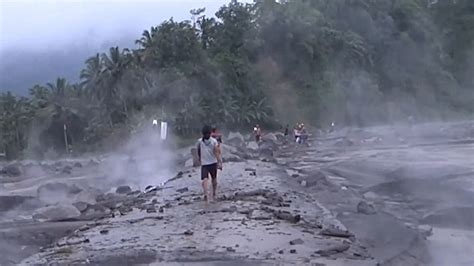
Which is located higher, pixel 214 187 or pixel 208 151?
pixel 208 151

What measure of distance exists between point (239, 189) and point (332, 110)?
46.6 metres

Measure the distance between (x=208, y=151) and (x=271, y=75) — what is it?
48.4 metres

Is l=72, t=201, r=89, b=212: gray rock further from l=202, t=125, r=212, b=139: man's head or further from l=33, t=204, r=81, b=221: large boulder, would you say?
l=202, t=125, r=212, b=139: man's head

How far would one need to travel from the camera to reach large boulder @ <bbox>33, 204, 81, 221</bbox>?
19.0 meters

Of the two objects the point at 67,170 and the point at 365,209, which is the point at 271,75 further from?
the point at 365,209

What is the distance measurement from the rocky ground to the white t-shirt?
2.83 feet

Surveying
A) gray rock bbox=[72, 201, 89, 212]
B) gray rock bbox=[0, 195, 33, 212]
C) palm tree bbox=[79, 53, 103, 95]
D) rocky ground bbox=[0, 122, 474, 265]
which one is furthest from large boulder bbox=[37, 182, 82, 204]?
palm tree bbox=[79, 53, 103, 95]

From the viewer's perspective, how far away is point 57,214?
19109 millimetres

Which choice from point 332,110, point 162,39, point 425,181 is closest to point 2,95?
point 162,39

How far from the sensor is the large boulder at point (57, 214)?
19.0 metres

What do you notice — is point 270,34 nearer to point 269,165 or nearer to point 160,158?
point 160,158

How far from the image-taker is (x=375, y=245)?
14.0 meters

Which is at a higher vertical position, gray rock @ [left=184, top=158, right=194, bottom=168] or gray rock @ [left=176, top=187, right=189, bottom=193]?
gray rock @ [left=176, top=187, right=189, bottom=193]

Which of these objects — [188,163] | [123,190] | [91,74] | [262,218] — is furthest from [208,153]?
[91,74]
